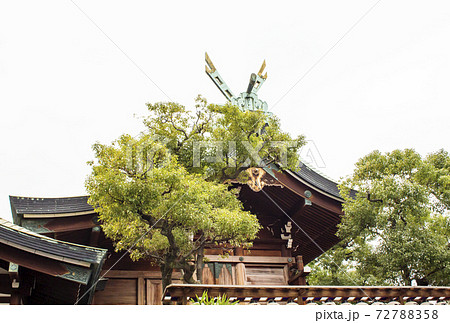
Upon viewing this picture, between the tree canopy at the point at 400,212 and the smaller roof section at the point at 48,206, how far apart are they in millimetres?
7895

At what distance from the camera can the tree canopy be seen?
1148 cm

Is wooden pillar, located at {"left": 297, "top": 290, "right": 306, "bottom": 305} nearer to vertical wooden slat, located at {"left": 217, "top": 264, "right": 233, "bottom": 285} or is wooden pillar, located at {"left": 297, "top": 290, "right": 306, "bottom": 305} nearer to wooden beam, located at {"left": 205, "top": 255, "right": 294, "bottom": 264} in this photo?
vertical wooden slat, located at {"left": 217, "top": 264, "right": 233, "bottom": 285}

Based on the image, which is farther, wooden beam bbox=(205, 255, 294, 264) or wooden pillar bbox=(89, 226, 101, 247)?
wooden beam bbox=(205, 255, 294, 264)

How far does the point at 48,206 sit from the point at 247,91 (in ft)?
25.6

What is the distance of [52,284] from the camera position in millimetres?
8398

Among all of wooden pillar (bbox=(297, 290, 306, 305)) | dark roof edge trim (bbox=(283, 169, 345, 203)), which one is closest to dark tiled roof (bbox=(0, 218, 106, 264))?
wooden pillar (bbox=(297, 290, 306, 305))

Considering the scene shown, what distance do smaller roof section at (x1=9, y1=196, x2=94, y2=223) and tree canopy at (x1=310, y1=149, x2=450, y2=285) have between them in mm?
7895

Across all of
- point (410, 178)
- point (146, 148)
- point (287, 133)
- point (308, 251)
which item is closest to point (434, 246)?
point (410, 178)

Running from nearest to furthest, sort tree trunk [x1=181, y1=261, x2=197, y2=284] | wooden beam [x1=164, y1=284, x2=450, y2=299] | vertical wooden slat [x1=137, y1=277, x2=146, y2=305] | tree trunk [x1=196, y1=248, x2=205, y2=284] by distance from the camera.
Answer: wooden beam [x1=164, y1=284, x2=450, y2=299], tree trunk [x1=181, y1=261, x2=197, y2=284], tree trunk [x1=196, y1=248, x2=205, y2=284], vertical wooden slat [x1=137, y1=277, x2=146, y2=305]

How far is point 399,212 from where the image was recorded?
39.5 feet

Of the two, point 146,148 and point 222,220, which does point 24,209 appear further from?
point 222,220

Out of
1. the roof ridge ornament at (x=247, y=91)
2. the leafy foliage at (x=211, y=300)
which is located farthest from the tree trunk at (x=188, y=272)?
the roof ridge ornament at (x=247, y=91)

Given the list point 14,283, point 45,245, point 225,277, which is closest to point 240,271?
point 225,277

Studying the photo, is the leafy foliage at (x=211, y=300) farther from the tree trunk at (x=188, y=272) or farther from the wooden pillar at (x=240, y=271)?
the wooden pillar at (x=240, y=271)
